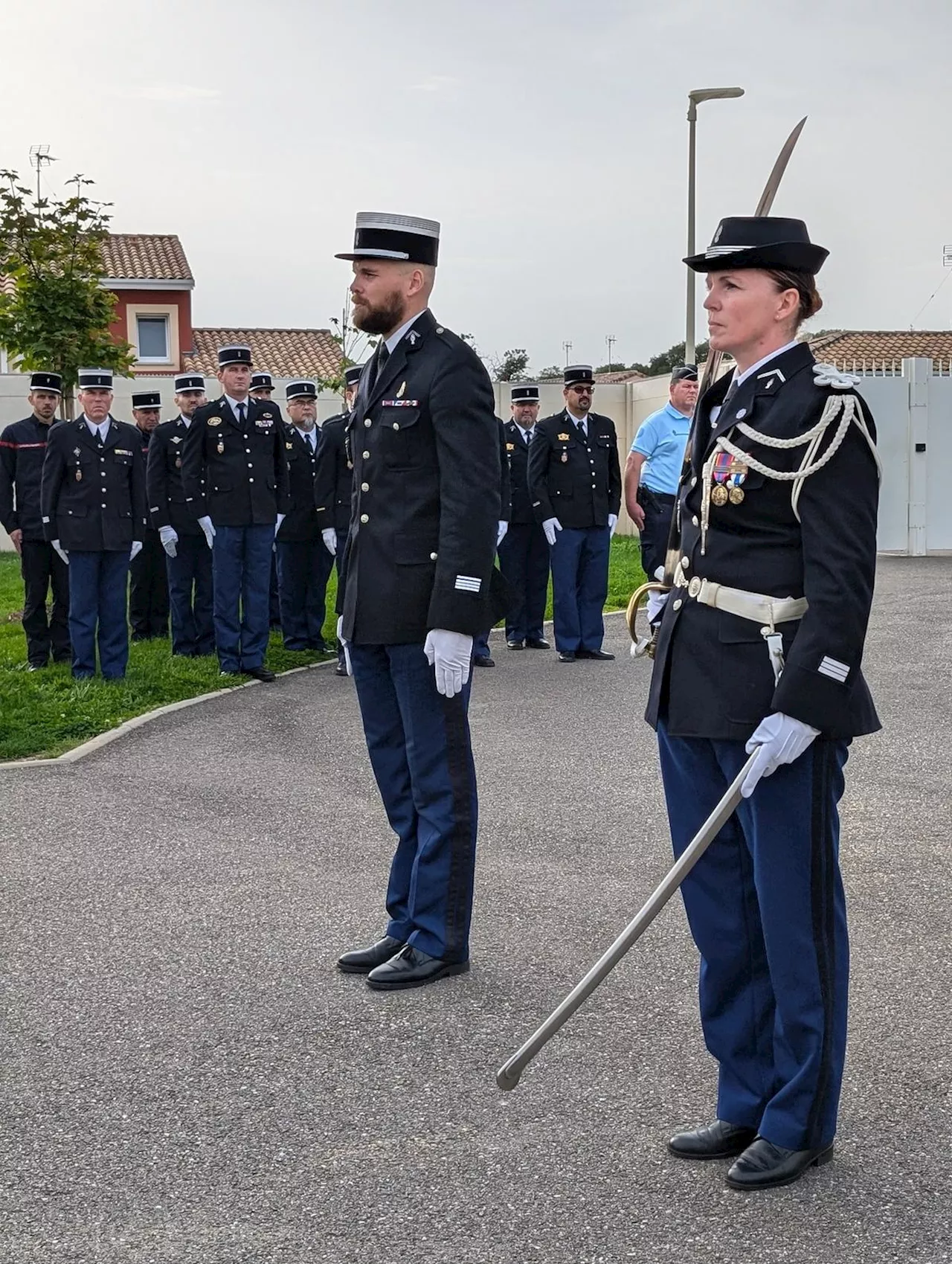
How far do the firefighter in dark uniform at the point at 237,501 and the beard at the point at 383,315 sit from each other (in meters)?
6.56

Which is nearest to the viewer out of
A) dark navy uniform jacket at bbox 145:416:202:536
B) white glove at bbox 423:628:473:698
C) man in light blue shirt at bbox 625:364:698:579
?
white glove at bbox 423:628:473:698

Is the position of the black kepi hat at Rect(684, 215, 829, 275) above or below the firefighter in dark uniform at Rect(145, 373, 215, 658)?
above

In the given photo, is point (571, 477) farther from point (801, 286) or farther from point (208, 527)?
point (801, 286)

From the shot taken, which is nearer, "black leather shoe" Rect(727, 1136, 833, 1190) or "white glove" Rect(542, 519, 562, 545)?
"black leather shoe" Rect(727, 1136, 833, 1190)

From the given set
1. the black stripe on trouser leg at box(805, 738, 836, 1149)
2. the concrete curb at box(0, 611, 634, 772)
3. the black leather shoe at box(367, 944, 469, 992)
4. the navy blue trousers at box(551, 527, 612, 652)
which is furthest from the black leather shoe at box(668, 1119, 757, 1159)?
the navy blue trousers at box(551, 527, 612, 652)

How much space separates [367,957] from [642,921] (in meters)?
1.73

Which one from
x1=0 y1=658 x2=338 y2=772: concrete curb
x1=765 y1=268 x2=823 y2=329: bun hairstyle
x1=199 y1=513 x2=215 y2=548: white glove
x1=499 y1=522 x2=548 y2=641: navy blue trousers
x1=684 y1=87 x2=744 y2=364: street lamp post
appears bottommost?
x1=0 y1=658 x2=338 y2=772: concrete curb

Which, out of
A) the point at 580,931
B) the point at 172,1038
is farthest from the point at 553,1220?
the point at 580,931

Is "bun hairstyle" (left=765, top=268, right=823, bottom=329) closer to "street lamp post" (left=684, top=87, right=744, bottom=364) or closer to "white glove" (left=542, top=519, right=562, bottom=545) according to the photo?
"white glove" (left=542, top=519, right=562, bottom=545)

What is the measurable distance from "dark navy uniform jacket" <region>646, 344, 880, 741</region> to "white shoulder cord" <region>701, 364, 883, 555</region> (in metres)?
0.01

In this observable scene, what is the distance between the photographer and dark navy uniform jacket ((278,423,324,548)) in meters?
13.4

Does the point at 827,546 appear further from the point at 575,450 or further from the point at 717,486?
the point at 575,450

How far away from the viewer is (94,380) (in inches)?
455

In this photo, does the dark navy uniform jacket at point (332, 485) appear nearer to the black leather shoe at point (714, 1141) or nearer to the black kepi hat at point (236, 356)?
the black kepi hat at point (236, 356)
